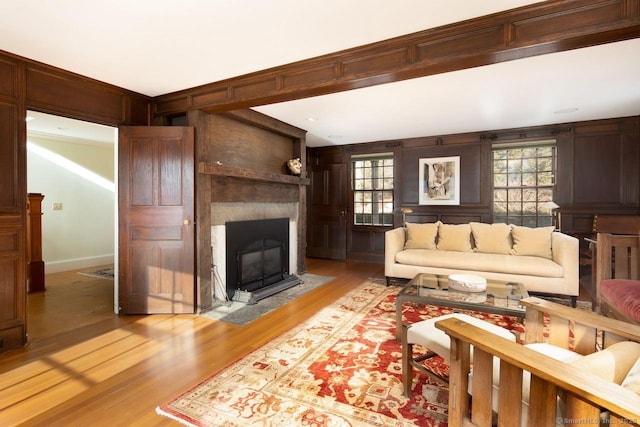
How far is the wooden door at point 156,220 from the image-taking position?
3406 millimetres

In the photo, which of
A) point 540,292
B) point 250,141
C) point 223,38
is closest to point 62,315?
point 250,141

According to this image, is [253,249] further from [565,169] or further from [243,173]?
[565,169]

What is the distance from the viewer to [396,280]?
4797mm

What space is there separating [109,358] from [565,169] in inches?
248

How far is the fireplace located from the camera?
13.0 feet

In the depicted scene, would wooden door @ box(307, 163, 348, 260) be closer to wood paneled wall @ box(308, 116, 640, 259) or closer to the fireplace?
wood paneled wall @ box(308, 116, 640, 259)

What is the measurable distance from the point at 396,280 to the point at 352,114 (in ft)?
8.06

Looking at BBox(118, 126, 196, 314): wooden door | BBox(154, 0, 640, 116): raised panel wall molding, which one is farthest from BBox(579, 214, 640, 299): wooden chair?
BBox(118, 126, 196, 314): wooden door

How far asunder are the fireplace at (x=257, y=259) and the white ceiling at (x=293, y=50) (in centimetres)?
159

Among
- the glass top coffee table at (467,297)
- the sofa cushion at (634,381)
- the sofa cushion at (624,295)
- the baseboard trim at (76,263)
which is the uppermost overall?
the sofa cushion at (634,381)

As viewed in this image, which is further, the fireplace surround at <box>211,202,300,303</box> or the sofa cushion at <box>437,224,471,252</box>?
the sofa cushion at <box>437,224,471,252</box>

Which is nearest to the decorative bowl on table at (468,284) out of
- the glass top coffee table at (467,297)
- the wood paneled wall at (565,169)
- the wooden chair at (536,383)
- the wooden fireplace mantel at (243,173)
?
the glass top coffee table at (467,297)

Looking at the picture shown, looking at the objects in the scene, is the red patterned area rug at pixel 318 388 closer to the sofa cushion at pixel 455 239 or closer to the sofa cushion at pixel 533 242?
the sofa cushion at pixel 455 239

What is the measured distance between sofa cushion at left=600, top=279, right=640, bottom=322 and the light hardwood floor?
2.50m
